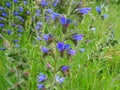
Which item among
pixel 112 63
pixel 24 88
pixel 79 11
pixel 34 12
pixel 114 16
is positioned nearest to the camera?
pixel 79 11

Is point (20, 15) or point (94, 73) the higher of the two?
point (20, 15)

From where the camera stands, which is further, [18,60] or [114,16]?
[114,16]

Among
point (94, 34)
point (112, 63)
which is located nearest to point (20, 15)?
point (94, 34)

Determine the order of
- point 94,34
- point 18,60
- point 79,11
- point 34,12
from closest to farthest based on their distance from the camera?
point 79,11
point 18,60
point 34,12
point 94,34

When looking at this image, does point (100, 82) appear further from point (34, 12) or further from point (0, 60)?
point (34, 12)

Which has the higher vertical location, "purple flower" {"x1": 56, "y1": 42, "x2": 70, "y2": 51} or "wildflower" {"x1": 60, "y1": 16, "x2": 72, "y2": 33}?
"wildflower" {"x1": 60, "y1": 16, "x2": 72, "y2": 33}

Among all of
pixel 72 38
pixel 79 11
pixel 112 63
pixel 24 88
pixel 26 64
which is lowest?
pixel 112 63

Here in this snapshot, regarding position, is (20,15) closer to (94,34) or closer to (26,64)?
(94,34)

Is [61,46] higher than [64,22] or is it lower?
lower

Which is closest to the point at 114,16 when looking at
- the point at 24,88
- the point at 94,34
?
the point at 94,34

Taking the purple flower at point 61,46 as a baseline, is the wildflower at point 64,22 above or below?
above
